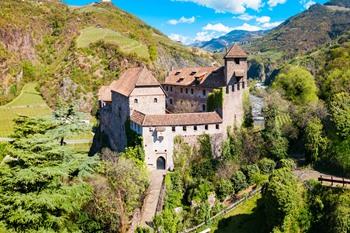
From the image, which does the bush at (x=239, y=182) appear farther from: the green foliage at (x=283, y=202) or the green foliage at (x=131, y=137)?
the green foliage at (x=131, y=137)

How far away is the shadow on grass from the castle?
34.4ft

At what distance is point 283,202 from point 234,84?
22130mm

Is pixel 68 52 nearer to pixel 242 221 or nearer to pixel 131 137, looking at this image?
pixel 131 137

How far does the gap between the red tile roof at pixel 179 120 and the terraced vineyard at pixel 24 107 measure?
31.8 meters

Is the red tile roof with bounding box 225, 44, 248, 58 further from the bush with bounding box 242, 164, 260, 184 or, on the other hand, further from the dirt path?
the dirt path

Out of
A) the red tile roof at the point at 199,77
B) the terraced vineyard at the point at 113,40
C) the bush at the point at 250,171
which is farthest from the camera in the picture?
the terraced vineyard at the point at 113,40

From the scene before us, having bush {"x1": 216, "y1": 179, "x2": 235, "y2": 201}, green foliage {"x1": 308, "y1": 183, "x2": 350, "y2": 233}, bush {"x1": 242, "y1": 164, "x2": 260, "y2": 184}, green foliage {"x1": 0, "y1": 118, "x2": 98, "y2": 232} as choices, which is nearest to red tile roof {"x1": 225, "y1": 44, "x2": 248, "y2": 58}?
bush {"x1": 242, "y1": 164, "x2": 260, "y2": 184}

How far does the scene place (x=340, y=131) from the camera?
41.2 metres

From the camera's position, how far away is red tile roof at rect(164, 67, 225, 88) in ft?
179

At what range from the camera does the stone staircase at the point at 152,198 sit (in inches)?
1517

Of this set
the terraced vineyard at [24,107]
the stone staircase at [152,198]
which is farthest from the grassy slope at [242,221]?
the terraced vineyard at [24,107]

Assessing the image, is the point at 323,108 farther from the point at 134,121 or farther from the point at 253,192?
the point at 134,121

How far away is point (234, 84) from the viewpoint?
169 ft

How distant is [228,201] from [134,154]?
473 inches
